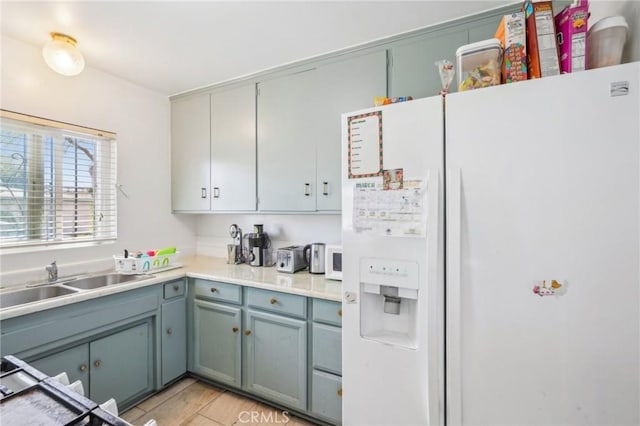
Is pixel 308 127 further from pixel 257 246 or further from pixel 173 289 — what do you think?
pixel 173 289

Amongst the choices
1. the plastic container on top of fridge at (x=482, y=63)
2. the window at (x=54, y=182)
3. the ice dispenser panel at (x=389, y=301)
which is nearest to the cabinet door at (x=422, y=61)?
the plastic container on top of fridge at (x=482, y=63)

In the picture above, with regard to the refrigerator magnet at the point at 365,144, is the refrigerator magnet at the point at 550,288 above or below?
below

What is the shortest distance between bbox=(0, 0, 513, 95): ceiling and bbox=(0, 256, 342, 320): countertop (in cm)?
150

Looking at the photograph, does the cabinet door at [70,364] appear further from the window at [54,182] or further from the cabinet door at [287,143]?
the cabinet door at [287,143]

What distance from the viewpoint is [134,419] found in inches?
69.9

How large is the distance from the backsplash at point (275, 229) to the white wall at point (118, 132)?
164mm

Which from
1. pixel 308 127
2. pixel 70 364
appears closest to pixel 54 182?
pixel 70 364

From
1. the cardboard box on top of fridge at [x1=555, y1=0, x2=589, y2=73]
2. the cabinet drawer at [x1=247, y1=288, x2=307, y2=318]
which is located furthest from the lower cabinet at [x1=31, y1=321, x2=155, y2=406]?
the cardboard box on top of fridge at [x1=555, y1=0, x2=589, y2=73]

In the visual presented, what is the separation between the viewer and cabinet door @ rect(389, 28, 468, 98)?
5.26 ft

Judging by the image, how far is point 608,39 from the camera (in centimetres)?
95

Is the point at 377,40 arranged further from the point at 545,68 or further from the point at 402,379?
the point at 402,379

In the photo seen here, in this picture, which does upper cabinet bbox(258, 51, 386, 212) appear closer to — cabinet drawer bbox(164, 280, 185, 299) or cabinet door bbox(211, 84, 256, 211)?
cabinet door bbox(211, 84, 256, 211)

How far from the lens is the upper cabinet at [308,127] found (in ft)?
6.06

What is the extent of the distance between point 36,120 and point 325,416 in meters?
2.55
